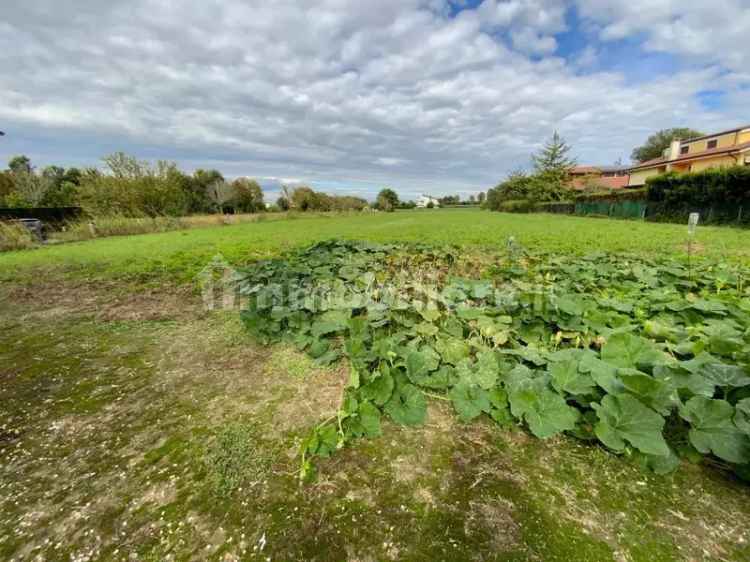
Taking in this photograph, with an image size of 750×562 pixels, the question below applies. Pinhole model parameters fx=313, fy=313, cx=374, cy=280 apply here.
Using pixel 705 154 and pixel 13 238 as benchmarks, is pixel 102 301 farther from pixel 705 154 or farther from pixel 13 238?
pixel 705 154

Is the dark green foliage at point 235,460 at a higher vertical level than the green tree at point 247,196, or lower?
lower

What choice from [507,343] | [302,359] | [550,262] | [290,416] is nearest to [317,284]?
[302,359]

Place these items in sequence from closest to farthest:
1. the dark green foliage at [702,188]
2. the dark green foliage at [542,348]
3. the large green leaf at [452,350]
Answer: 1. the dark green foliage at [542,348]
2. the large green leaf at [452,350]
3. the dark green foliage at [702,188]

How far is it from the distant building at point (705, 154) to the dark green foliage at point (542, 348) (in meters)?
24.8

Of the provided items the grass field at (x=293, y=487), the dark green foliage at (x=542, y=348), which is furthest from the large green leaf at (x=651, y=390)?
the grass field at (x=293, y=487)

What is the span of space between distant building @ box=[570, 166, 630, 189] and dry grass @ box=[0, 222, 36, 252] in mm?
42580

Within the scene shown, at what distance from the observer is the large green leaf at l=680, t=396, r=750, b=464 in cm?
109

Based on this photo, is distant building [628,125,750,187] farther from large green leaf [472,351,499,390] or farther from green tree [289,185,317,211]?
green tree [289,185,317,211]

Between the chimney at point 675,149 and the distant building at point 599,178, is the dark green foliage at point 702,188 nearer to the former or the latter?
the chimney at point 675,149

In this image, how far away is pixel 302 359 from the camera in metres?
2.18

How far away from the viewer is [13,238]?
9.58m

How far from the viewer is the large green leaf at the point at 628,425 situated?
1.14 m

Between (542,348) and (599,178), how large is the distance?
47.5m

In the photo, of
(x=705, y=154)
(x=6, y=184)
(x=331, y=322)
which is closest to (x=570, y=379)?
(x=331, y=322)
